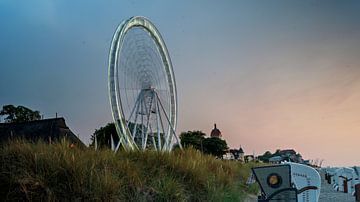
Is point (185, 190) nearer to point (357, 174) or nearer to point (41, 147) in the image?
point (41, 147)

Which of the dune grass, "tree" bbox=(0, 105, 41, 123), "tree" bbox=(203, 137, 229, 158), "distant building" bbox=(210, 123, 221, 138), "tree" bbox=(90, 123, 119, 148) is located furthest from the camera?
"distant building" bbox=(210, 123, 221, 138)

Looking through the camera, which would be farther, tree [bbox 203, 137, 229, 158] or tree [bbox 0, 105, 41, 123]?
tree [bbox 203, 137, 229, 158]

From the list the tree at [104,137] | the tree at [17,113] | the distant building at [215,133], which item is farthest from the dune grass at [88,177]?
the distant building at [215,133]

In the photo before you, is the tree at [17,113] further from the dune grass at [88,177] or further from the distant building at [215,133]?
the dune grass at [88,177]

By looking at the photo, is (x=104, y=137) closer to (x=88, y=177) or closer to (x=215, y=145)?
(x=88, y=177)

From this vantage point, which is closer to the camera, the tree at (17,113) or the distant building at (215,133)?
the tree at (17,113)

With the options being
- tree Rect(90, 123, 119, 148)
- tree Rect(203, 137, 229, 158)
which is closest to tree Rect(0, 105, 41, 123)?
tree Rect(90, 123, 119, 148)

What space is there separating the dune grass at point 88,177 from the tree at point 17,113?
29211 millimetres

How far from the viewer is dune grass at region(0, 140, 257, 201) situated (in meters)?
4.99

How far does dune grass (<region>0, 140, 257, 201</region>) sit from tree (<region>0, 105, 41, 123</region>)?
29.2 metres

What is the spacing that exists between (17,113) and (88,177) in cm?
3323

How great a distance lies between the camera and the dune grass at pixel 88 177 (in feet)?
16.4

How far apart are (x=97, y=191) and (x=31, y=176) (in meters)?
0.78

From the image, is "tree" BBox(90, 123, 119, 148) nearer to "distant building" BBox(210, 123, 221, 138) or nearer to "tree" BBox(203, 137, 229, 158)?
"tree" BBox(203, 137, 229, 158)
